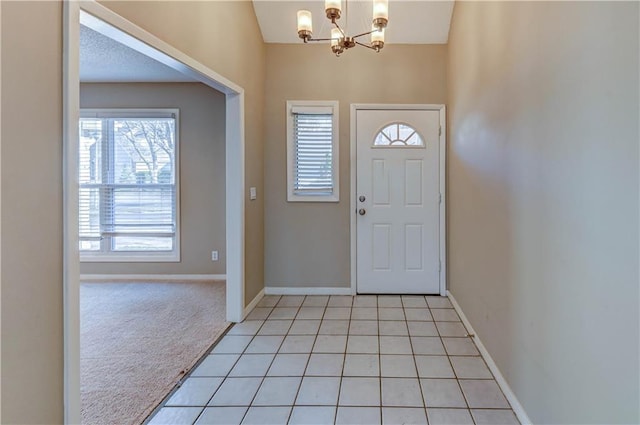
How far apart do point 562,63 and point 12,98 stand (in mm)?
1946

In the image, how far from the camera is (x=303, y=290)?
3.68m

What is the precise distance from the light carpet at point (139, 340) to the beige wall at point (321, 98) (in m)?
0.90

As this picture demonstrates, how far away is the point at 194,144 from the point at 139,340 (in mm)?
2445

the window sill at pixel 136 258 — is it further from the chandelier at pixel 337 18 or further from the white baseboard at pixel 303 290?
the chandelier at pixel 337 18

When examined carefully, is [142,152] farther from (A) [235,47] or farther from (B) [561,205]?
(B) [561,205]

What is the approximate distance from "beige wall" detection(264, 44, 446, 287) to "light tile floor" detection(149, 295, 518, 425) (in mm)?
661

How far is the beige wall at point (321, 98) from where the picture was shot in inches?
139

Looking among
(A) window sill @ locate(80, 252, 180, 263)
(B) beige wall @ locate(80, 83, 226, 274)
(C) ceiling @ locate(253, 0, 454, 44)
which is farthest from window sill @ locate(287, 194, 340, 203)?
(A) window sill @ locate(80, 252, 180, 263)

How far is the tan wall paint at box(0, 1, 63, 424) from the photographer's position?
1068 millimetres

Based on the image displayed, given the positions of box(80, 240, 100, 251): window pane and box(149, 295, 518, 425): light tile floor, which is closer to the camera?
box(149, 295, 518, 425): light tile floor

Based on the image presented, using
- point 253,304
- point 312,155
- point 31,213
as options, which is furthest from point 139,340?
point 312,155

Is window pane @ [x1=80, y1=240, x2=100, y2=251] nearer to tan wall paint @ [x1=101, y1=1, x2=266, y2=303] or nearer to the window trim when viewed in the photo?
tan wall paint @ [x1=101, y1=1, x2=266, y2=303]

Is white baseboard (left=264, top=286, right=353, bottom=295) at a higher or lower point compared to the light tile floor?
higher

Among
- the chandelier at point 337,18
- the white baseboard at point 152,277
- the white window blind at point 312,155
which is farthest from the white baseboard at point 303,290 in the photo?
A: the chandelier at point 337,18
